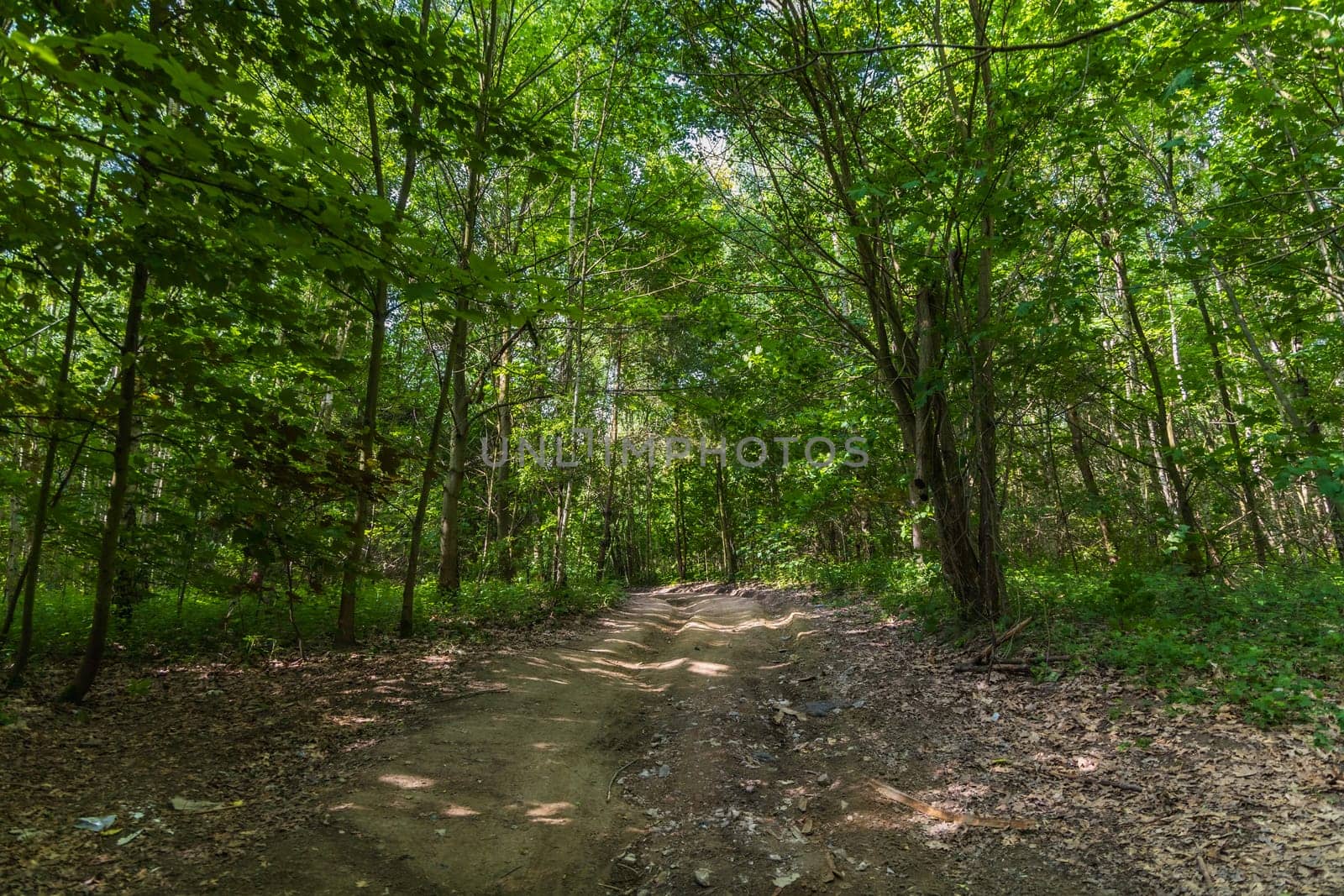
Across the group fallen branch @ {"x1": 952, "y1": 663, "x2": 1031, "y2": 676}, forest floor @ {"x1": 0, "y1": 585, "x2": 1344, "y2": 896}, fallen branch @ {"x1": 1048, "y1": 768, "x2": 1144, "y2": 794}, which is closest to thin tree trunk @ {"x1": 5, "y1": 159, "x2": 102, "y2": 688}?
forest floor @ {"x1": 0, "y1": 585, "x2": 1344, "y2": 896}

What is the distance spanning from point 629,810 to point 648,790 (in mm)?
310

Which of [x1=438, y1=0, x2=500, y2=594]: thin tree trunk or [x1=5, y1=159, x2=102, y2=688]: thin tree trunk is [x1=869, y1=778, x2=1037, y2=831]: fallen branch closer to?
[x1=5, y1=159, x2=102, y2=688]: thin tree trunk

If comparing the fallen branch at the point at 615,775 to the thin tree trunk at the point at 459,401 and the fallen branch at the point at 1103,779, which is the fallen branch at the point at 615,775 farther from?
the thin tree trunk at the point at 459,401

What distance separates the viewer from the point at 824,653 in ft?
26.2

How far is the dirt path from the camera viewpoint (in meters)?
3.19

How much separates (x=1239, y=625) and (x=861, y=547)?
1740 centimetres

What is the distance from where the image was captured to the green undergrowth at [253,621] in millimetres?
6027

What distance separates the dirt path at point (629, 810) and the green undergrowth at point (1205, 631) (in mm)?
2021

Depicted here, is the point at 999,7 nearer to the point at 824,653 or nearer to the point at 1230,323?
the point at 1230,323

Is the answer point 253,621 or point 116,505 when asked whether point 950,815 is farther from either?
point 253,621

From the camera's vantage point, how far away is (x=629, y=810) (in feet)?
13.5

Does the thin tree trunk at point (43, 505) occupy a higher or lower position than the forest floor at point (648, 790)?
higher

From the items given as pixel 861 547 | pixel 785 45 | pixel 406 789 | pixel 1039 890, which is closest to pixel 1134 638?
pixel 1039 890

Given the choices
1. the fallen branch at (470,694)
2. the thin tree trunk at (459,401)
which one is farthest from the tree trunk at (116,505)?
the thin tree trunk at (459,401)
